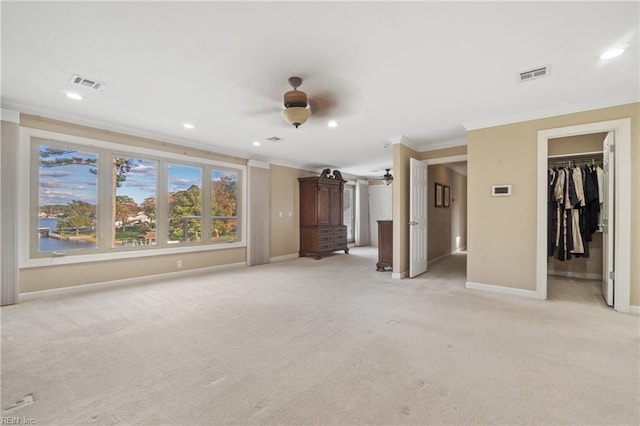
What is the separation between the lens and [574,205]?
444 centimetres

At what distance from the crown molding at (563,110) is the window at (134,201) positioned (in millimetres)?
5274

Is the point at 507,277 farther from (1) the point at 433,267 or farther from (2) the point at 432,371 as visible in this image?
(2) the point at 432,371

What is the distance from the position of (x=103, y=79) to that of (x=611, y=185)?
19.2ft

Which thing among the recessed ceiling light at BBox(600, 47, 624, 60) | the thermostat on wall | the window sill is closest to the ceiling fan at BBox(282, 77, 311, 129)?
the recessed ceiling light at BBox(600, 47, 624, 60)

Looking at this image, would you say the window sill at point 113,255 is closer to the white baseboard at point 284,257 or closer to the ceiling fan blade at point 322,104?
the white baseboard at point 284,257

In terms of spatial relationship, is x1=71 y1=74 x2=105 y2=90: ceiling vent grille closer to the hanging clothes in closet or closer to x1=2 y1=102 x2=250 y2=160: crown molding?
x1=2 y1=102 x2=250 y2=160: crown molding

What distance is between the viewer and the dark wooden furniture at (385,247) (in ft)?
19.0

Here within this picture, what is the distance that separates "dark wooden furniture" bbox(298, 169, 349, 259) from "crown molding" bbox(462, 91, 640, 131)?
4112 millimetres

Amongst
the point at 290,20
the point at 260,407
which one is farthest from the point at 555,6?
the point at 260,407

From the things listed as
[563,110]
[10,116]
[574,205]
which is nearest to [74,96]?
[10,116]

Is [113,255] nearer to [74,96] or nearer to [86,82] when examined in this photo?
[74,96]

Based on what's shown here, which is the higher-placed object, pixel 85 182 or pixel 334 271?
pixel 85 182

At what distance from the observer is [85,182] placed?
4387mm

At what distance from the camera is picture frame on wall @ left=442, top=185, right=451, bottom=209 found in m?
7.71
